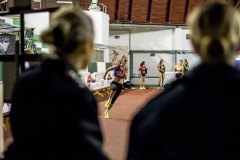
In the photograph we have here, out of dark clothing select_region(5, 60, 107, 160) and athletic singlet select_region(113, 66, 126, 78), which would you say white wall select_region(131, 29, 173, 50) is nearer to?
athletic singlet select_region(113, 66, 126, 78)

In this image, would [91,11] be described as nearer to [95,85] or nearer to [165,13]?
[95,85]

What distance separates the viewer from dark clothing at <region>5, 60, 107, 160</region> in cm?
156

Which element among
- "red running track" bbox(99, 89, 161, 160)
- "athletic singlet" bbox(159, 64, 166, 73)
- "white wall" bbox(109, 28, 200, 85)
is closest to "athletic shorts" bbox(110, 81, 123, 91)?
"red running track" bbox(99, 89, 161, 160)

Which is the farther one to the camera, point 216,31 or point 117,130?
point 117,130

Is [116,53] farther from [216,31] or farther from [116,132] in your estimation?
[216,31]

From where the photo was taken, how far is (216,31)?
4.43ft

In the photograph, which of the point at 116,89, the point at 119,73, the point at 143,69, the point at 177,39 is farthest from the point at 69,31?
the point at 177,39

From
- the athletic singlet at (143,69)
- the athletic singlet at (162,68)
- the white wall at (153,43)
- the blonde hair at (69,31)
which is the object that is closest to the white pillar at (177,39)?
the white wall at (153,43)

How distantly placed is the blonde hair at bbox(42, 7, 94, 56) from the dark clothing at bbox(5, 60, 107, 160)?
0.07 m

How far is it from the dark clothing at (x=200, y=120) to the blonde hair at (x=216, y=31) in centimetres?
5

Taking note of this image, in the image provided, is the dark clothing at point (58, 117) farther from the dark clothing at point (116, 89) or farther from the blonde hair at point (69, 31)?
the dark clothing at point (116, 89)

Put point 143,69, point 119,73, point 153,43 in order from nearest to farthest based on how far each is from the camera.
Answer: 1. point 119,73
2. point 143,69
3. point 153,43

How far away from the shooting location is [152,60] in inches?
881

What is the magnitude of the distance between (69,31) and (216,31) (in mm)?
595
